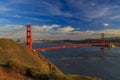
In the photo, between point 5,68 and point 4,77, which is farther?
point 5,68

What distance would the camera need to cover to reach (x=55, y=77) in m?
15.9

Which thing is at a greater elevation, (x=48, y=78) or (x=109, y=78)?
(x=48, y=78)

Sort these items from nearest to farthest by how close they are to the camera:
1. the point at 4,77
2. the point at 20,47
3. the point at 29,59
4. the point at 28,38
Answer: the point at 4,77
the point at 29,59
the point at 20,47
the point at 28,38

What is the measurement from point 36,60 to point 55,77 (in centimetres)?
1616

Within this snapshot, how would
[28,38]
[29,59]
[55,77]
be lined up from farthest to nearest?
[28,38]
[29,59]
[55,77]

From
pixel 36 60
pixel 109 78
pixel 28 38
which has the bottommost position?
pixel 109 78

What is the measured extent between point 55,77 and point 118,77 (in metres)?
22.9

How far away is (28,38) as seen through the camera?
2266 inches

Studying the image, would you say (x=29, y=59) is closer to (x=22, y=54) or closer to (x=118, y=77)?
(x=22, y=54)

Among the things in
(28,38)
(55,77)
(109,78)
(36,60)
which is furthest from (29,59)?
(28,38)

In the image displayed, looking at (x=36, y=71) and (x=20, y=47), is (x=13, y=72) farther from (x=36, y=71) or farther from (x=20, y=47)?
(x=20, y=47)

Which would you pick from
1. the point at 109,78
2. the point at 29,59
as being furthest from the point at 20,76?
the point at 109,78

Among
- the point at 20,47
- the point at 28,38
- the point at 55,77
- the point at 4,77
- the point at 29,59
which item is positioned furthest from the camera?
the point at 28,38

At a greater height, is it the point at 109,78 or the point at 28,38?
the point at 28,38
